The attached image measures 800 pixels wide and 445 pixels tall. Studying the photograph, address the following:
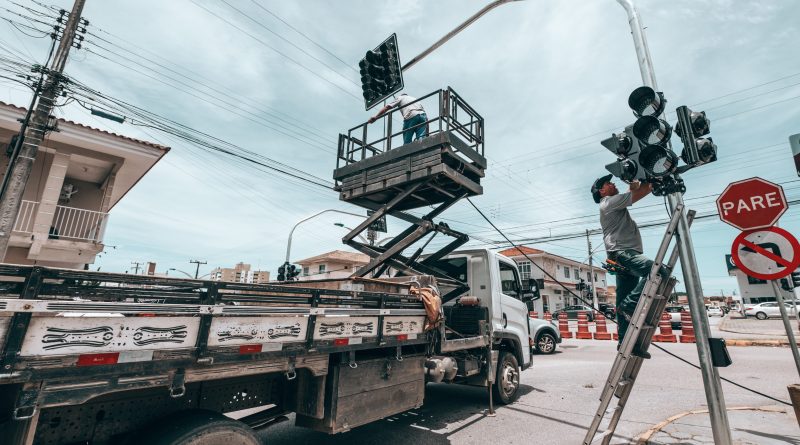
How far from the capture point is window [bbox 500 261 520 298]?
675cm

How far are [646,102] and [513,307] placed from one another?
3968 millimetres

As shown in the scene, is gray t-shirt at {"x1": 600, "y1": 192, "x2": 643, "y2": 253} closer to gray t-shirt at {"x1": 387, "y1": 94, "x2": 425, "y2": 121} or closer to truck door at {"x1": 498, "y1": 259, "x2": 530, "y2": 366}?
truck door at {"x1": 498, "y1": 259, "x2": 530, "y2": 366}

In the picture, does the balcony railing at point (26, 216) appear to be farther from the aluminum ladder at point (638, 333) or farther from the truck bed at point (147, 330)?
the aluminum ladder at point (638, 333)

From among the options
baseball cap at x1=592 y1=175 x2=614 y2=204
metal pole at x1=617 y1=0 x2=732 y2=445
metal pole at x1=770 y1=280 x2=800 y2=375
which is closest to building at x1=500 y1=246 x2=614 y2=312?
baseball cap at x1=592 y1=175 x2=614 y2=204

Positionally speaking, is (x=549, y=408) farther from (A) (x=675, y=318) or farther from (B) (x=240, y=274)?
(B) (x=240, y=274)

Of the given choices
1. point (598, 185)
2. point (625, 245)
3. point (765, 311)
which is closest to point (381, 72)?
point (598, 185)

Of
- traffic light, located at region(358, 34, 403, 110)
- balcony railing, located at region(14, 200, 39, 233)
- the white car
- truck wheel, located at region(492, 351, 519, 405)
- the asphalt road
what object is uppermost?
traffic light, located at region(358, 34, 403, 110)

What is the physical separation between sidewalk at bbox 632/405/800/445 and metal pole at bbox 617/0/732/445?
0.87 metres

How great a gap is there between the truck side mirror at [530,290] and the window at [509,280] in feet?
0.46

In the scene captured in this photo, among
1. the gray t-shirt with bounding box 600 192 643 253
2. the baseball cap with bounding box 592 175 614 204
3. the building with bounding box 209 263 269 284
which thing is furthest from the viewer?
the building with bounding box 209 263 269 284

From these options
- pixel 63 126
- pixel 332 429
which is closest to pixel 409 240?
pixel 332 429

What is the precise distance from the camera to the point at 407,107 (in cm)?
689

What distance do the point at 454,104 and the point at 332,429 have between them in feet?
16.2

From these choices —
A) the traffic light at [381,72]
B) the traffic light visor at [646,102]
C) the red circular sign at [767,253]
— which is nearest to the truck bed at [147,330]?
the traffic light visor at [646,102]
